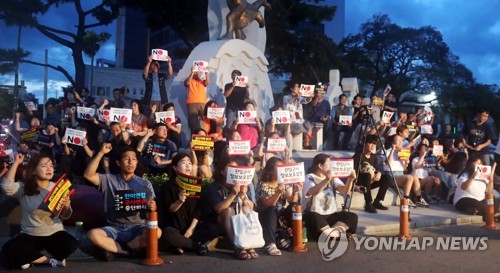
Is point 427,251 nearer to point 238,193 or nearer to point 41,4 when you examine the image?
point 238,193

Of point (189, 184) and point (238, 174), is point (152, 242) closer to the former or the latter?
point (189, 184)

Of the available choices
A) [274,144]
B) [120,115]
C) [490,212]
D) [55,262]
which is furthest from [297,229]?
[490,212]

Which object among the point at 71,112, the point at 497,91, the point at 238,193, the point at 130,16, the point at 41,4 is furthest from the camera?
the point at 130,16

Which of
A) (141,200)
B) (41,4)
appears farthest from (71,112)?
(41,4)

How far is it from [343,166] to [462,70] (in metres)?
40.8

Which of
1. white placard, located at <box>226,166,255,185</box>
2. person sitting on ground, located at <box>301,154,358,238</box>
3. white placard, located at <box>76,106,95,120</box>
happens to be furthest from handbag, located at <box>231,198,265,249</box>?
white placard, located at <box>76,106,95,120</box>

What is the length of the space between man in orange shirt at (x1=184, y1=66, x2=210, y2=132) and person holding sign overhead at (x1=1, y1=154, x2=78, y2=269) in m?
5.90

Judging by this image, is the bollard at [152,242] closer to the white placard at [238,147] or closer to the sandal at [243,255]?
the sandal at [243,255]

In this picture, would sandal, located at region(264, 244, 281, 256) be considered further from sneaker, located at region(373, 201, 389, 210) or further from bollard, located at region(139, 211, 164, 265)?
sneaker, located at region(373, 201, 389, 210)

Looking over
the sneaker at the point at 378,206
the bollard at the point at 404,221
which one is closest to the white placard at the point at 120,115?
the bollard at the point at 404,221

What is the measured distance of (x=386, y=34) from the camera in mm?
44406

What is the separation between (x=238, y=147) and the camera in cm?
806

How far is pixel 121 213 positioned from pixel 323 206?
2.80 m

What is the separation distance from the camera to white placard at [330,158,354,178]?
690 centimetres
